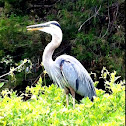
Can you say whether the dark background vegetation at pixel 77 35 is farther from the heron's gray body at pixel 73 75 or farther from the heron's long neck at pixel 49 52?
the heron's gray body at pixel 73 75

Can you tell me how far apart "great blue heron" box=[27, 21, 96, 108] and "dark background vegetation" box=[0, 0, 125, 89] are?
5.62 feet

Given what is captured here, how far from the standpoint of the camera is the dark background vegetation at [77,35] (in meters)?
5.09

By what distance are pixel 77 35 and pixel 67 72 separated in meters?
2.10

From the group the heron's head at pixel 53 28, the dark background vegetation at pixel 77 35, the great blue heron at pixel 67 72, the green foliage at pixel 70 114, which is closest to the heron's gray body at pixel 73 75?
the great blue heron at pixel 67 72

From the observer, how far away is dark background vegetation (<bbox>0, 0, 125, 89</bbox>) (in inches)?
201

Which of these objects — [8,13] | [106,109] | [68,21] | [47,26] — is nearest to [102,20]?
[68,21]

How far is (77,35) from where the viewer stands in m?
5.19

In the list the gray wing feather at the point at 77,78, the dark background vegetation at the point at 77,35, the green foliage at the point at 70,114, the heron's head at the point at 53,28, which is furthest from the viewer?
the dark background vegetation at the point at 77,35

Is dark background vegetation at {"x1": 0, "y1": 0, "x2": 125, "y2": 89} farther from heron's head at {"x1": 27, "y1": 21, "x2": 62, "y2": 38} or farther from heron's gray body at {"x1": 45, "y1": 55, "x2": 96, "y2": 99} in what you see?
heron's gray body at {"x1": 45, "y1": 55, "x2": 96, "y2": 99}

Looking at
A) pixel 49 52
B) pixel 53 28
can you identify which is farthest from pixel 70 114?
pixel 53 28

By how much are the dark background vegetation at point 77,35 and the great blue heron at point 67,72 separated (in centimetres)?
171

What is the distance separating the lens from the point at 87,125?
208 cm

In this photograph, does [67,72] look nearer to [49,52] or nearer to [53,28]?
[49,52]

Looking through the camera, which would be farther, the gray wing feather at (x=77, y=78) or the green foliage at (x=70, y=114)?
the gray wing feather at (x=77, y=78)
